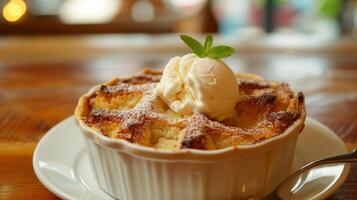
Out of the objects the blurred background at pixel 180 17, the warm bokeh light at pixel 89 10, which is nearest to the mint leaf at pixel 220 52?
the blurred background at pixel 180 17

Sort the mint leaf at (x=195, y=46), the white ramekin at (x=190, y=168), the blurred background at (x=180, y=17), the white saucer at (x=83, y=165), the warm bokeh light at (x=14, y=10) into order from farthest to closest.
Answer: the warm bokeh light at (x=14, y=10)
the blurred background at (x=180, y=17)
the mint leaf at (x=195, y=46)
the white saucer at (x=83, y=165)
the white ramekin at (x=190, y=168)

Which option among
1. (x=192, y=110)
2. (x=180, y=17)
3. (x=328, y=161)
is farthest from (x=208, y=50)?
(x=180, y=17)

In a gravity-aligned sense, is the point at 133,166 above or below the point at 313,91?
above

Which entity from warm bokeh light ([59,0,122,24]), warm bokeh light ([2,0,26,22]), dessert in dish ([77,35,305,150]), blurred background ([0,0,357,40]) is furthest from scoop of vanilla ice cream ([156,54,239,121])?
warm bokeh light ([2,0,26,22])

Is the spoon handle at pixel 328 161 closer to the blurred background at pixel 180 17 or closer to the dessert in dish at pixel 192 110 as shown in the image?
the dessert in dish at pixel 192 110

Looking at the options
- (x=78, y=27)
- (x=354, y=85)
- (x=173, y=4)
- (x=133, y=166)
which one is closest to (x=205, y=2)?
(x=173, y=4)

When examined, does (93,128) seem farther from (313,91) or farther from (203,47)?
(313,91)

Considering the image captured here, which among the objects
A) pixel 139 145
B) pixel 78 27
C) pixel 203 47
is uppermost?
pixel 203 47
